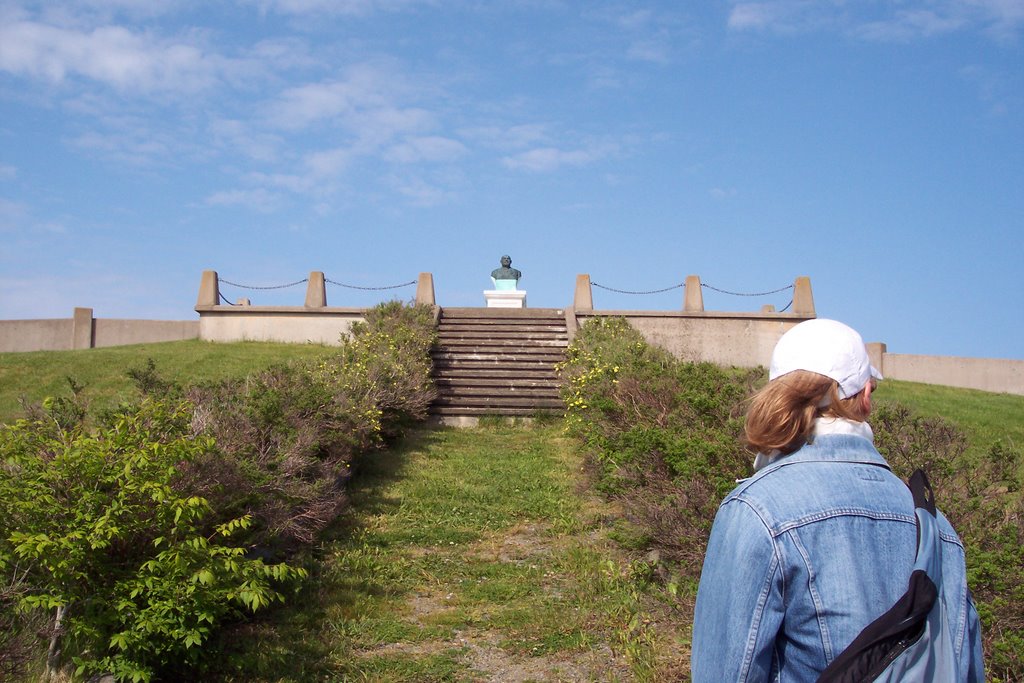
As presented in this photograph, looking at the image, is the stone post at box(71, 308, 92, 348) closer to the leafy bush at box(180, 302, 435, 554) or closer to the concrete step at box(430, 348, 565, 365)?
the concrete step at box(430, 348, 565, 365)

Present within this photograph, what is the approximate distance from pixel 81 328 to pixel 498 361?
645 inches

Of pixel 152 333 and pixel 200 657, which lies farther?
pixel 152 333

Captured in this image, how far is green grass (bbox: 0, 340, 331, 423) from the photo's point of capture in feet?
46.3

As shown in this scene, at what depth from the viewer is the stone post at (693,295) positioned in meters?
20.4

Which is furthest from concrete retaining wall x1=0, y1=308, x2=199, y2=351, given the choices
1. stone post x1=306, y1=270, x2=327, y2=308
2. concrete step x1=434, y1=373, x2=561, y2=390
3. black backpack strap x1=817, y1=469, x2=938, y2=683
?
black backpack strap x1=817, y1=469, x2=938, y2=683

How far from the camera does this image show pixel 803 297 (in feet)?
66.5

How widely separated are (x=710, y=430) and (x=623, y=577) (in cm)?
139

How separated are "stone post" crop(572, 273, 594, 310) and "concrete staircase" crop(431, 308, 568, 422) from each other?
177 centimetres

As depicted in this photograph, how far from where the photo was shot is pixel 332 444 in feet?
28.7

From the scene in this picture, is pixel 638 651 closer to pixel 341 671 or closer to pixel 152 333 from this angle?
pixel 341 671

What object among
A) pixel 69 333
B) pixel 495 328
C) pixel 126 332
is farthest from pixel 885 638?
pixel 69 333

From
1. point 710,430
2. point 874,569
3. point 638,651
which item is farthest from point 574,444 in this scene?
point 874,569

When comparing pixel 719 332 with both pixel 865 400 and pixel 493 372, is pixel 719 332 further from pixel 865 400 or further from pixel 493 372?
pixel 865 400

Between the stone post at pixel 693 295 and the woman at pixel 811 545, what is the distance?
61.2ft
